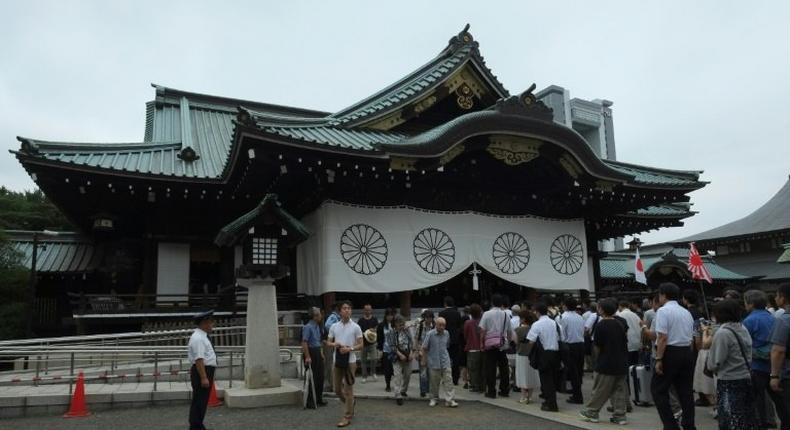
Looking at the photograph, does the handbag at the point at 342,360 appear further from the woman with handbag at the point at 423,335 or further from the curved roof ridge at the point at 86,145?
the curved roof ridge at the point at 86,145

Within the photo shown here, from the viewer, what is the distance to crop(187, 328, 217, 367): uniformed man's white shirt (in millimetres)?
6727

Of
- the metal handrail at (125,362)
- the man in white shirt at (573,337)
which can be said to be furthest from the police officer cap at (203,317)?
the man in white shirt at (573,337)

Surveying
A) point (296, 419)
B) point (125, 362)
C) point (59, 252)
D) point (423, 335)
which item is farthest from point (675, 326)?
point (59, 252)

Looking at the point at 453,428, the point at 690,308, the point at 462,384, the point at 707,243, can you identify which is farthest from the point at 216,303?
the point at 707,243

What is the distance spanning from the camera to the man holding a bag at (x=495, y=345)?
9242mm

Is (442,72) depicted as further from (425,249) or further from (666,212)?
(666,212)

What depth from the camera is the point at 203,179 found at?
530 inches

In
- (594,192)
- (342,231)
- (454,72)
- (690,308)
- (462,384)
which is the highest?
(454,72)

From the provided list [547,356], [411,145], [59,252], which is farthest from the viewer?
[59,252]

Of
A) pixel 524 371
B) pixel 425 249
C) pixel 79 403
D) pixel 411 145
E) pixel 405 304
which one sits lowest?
pixel 79 403

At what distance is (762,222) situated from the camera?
31844mm

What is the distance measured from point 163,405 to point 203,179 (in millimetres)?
6341

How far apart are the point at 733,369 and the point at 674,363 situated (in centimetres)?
66

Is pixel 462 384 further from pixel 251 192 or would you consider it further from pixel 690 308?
pixel 251 192
